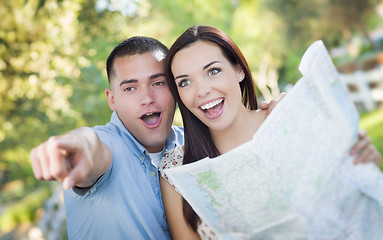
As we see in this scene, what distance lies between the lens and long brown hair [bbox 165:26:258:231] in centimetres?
192

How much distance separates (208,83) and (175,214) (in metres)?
0.71

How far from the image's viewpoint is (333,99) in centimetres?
156

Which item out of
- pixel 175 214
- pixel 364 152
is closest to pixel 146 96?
pixel 175 214

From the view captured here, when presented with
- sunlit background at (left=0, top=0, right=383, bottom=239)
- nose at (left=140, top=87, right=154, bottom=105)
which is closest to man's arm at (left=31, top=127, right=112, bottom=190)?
nose at (left=140, top=87, right=154, bottom=105)

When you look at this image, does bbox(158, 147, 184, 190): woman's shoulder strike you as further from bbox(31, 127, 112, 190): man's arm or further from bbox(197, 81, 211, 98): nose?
bbox(31, 127, 112, 190): man's arm

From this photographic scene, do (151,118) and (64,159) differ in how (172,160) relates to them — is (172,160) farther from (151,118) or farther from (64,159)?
(64,159)

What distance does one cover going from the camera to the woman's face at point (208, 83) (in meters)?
1.87

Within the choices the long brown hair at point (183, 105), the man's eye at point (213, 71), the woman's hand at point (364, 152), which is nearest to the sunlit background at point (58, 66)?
the long brown hair at point (183, 105)

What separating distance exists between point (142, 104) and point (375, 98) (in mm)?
10565

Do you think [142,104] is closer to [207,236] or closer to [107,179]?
[107,179]

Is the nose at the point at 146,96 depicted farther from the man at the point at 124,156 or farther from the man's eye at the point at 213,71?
the man's eye at the point at 213,71

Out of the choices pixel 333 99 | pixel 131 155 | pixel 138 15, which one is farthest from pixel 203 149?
pixel 138 15

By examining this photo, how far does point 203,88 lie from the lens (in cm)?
185

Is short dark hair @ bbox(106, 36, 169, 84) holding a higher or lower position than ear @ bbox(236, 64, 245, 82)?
higher
